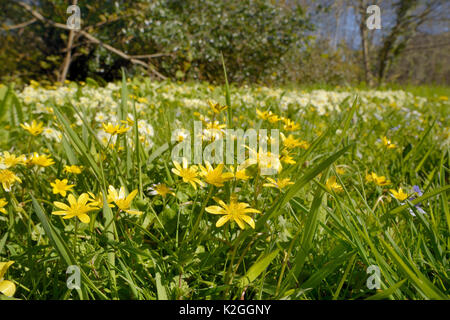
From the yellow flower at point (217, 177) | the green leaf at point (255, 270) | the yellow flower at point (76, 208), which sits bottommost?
the green leaf at point (255, 270)

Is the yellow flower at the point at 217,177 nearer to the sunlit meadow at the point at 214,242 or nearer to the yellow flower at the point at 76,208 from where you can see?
the sunlit meadow at the point at 214,242

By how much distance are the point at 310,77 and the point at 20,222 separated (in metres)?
7.91

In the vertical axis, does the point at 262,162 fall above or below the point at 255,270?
Answer: above

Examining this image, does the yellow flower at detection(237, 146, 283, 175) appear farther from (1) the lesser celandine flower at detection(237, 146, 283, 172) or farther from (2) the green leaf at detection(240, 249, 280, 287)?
(2) the green leaf at detection(240, 249, 280, 287)

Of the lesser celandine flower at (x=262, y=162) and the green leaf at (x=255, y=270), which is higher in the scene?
the lesser celandine flower at (x=262, y=162)

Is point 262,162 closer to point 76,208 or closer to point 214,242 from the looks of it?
point 214,242

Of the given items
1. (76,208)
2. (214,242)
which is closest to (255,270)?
(214,242)

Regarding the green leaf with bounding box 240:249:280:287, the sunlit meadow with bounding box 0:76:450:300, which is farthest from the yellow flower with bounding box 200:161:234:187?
the green leaf with bounding box 240:249:280:287

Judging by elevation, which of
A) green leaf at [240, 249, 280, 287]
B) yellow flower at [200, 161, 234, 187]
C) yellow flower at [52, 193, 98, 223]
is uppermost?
yellow flower at [200, 161, 234, 187]

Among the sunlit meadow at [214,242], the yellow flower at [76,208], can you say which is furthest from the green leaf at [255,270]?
the yellow flower at [76,208]

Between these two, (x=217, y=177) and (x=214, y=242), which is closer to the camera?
(x=217, y=177)
